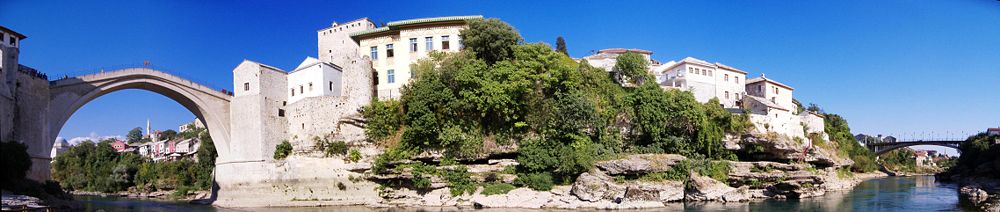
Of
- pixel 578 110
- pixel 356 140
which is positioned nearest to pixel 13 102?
pixel 356 140

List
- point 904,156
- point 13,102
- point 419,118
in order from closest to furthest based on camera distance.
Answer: point 13,102 < point 419,118 < point 904,156

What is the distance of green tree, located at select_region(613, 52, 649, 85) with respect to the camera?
3234 centimetres

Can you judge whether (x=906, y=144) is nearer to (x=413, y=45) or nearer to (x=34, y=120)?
(x=413, y=45)

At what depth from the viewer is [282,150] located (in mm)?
30203

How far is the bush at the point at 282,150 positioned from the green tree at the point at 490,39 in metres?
9.87

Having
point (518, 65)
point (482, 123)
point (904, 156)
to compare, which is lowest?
point (904, 156)

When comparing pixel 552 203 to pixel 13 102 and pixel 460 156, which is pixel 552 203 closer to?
pixel 460 156

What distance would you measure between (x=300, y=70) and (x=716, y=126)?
20.4m

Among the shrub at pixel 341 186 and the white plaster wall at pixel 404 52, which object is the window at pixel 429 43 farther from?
the shrub at pixel 341 186

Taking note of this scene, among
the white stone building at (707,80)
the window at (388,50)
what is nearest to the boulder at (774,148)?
the white stone building at (707,80)

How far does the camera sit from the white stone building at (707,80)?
122ft

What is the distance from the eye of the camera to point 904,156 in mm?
77750

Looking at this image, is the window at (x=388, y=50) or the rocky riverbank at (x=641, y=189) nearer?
the rocky riverbank at (x=641, y=189)

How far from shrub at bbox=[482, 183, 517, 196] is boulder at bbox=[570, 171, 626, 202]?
2740mm
